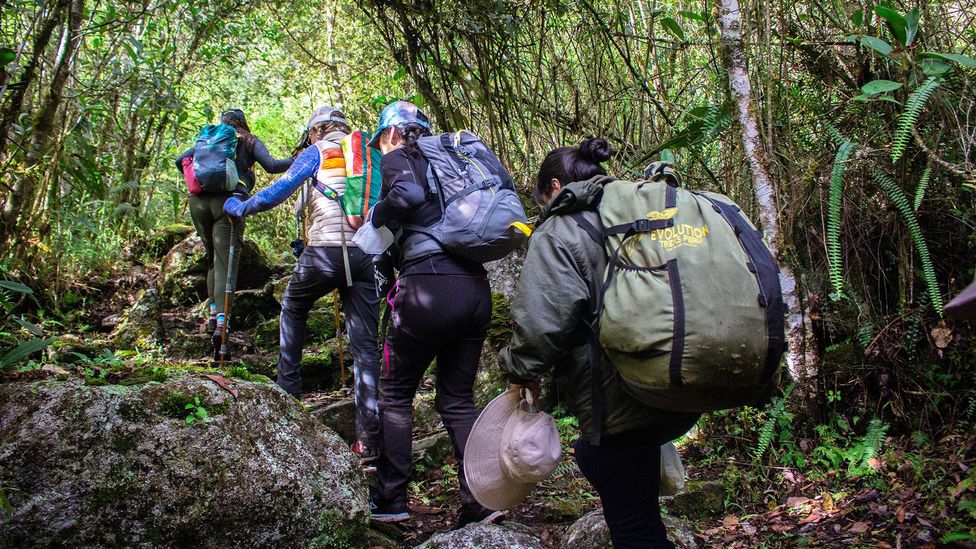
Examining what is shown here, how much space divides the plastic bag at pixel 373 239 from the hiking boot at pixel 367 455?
1468 mm

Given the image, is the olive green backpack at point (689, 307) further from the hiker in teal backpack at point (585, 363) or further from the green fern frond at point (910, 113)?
the green fern frond at point (910, 113)

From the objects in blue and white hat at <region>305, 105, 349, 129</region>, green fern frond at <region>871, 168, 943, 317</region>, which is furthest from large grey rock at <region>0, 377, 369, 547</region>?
green fern frond at <region>871, 168, 943, 317</region>

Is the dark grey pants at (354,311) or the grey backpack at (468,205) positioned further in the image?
the dark grey pants at (354,311)

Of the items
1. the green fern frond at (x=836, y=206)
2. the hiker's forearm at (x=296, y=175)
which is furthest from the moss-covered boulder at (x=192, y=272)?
the green fern frond at (x=836, y=206)

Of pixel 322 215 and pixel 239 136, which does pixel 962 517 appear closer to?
pixel 322 215

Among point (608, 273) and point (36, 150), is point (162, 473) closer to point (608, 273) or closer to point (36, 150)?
point (608, 273)

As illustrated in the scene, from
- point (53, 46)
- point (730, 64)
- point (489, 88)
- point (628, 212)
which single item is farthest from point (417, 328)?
point (53, 46)

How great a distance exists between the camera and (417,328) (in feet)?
11.2

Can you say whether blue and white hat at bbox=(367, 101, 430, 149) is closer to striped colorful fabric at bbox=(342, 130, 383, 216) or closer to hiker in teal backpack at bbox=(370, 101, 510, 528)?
hiker in teal backpack at bbox=(370, 101, 510, 528)

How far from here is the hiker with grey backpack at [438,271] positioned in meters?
3.38

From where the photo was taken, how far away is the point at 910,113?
12.9 feet

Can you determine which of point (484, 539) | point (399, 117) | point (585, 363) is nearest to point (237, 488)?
point (484, 539)

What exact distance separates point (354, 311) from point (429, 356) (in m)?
1.18

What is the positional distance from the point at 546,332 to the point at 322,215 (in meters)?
2.60
